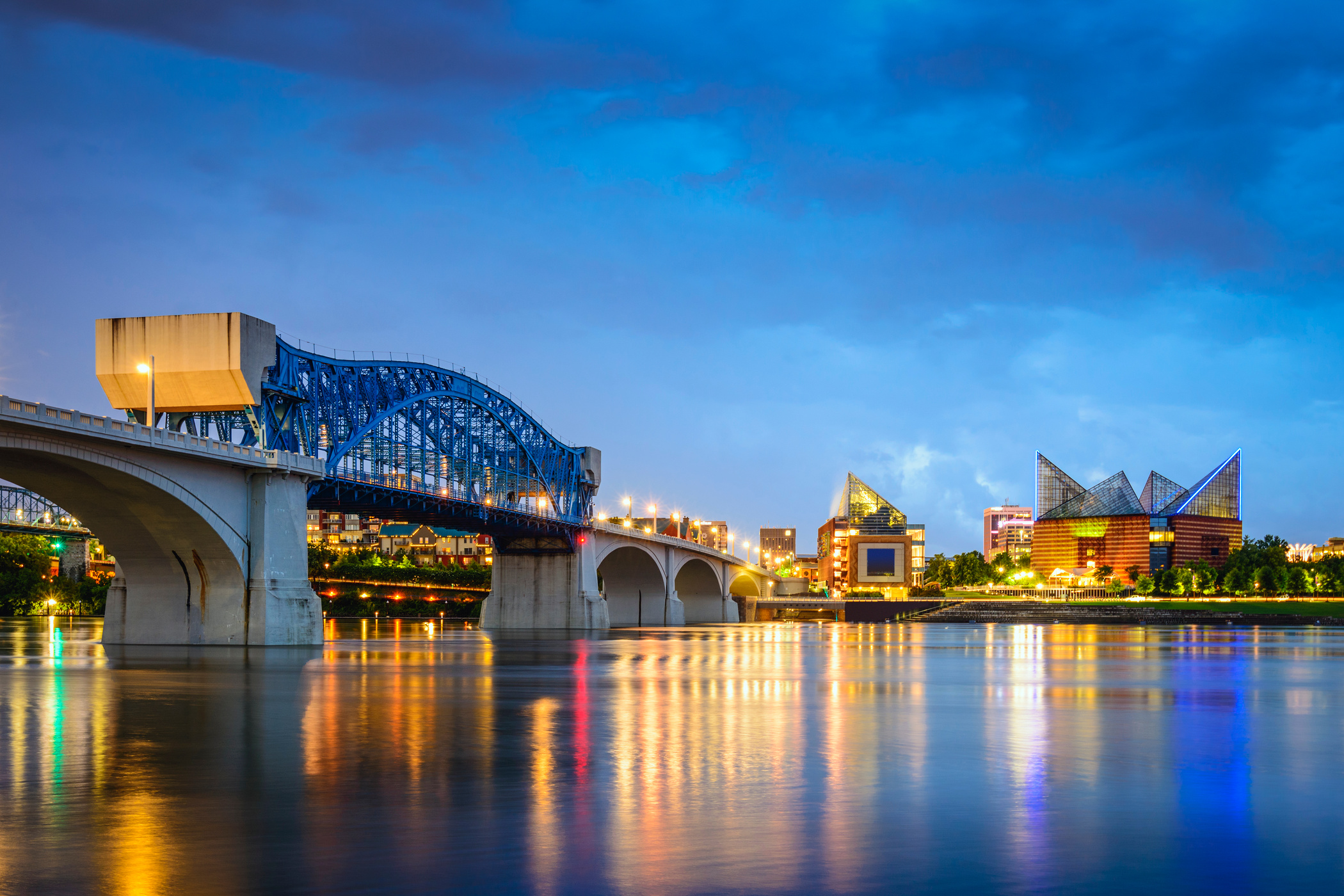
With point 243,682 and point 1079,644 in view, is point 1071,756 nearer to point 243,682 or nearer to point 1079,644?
point 243,682

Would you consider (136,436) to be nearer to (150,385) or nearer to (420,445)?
(150,385)

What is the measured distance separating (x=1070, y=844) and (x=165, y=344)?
207 ft

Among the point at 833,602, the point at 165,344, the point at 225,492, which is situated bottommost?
the point at 833,602

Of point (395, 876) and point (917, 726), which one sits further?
point (917, 726)

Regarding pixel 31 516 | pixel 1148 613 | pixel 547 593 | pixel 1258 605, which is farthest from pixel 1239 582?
pixel 31 516

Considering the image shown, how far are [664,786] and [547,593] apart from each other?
100322 mm

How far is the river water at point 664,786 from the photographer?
12969mm

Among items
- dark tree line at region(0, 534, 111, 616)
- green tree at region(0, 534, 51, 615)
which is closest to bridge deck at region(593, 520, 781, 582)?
dark tree line at region(0, 534, 111, 616)

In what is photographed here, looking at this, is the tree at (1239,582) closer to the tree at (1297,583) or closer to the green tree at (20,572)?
the tree at (1297,583)

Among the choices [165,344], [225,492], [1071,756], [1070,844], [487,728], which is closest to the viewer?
[1070,844]

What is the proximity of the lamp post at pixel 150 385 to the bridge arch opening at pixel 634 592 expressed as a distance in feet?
270

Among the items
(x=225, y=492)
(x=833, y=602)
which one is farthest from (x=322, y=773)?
(x=833, y=602)

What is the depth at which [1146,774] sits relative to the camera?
20328 mm

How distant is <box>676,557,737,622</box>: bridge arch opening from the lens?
572 feet
